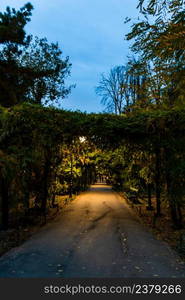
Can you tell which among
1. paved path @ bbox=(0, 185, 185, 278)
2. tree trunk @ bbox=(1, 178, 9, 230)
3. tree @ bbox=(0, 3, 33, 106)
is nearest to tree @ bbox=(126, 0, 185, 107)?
paved path @ bbox=(0, 185, 185, 278)

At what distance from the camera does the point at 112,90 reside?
28250 millimetres

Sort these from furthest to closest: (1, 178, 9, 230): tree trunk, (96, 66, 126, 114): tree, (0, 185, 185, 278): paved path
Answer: (96, 66, 126, 114): tree, (1, 178, 9, 230): tree trunk, (0, 185, 185, 278): paved path

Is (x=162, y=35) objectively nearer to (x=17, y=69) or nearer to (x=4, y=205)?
(x=4, y=205)

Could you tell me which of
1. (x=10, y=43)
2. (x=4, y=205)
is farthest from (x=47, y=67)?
(x=4, y=205)

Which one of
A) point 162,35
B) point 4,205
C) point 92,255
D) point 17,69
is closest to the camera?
point 92,255

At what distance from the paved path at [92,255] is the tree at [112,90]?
2075cm

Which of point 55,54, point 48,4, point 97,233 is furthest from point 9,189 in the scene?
point 48,4

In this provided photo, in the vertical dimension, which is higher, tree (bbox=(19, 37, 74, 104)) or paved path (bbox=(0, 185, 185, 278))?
tree (bbox=(19, 37, 74, 104))

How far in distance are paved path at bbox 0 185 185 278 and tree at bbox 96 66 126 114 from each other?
20.7 metres

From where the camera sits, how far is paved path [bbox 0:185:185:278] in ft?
14.3

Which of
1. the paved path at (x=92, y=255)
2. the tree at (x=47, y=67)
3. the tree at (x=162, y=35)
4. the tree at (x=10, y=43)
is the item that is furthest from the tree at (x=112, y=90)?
the tree at (x=162, y=35)

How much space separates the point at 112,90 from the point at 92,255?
2485cm

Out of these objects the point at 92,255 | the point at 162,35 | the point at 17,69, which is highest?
the point at 17,69

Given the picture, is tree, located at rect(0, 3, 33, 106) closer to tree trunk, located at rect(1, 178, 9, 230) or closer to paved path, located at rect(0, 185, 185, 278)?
tree trunk, located at rect(1, 178, 9, 230)
